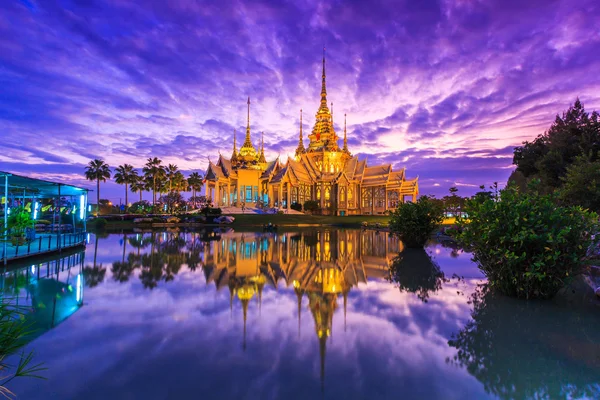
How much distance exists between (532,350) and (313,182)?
4520cm

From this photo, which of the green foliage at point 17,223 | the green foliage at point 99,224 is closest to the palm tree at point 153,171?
the green foliage at point 99,224

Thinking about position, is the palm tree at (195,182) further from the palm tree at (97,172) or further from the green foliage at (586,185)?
the green foliage at (586,185)

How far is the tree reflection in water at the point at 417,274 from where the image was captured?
8609mm

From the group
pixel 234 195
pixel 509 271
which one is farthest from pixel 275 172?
pixel 509 271

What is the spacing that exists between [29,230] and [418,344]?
55.9ft

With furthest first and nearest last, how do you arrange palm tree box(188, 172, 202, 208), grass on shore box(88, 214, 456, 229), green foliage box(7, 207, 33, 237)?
palm tree box(188, 172, 202, 208)
grass on shore box(88, 214, 456, 229)
green foliage box(7, 207, 33, 237)

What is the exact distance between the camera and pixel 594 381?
3.95m

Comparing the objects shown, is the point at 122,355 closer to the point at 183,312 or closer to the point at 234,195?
the point at 183,312

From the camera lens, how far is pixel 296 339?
516 centimetres

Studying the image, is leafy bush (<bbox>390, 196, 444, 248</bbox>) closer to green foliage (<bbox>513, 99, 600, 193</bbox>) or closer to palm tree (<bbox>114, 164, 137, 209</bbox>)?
green foliage (<bbox>513, 99, 600, 193</bbox>)

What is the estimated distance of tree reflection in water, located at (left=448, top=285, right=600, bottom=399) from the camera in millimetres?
3848

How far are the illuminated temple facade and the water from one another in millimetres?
37962

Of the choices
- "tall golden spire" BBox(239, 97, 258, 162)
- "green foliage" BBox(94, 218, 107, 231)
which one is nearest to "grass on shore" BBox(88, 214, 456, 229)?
"green foliage" BBox(94, 218, 107, 231)

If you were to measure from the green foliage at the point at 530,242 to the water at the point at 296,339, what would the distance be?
0.55 meters
